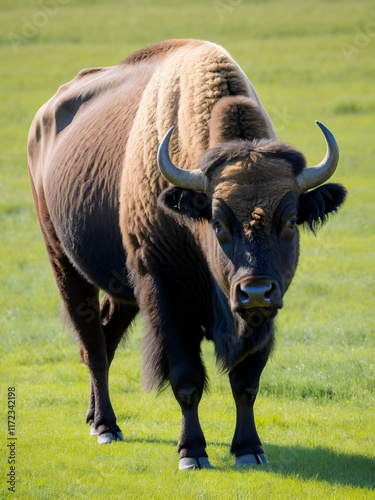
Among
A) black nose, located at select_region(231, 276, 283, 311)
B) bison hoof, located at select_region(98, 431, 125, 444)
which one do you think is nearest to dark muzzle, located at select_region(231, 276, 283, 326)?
black nose, located at select_region(231, 276, 283, 311)

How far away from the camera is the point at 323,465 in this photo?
214 inches

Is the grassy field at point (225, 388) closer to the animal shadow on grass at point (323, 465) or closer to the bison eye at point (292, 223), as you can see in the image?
the animal shadow on grass at point (323, 465)

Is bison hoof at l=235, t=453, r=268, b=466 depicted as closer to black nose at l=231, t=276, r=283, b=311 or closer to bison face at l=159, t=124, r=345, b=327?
bison face at l=159, t=124, r=345, b=327

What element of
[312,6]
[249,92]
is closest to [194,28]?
[312,6]

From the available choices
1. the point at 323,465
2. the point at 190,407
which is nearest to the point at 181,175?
the point at 190,407

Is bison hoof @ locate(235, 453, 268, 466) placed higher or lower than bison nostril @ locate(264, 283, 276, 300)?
lower

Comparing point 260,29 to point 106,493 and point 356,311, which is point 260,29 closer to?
point 356,311

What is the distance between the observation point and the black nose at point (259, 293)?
4.59 metres

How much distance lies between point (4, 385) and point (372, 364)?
3951mm

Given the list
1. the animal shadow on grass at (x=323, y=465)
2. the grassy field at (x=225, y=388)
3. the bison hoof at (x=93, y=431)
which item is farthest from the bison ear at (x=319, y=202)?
the bison hoof at (x=93, y=431)

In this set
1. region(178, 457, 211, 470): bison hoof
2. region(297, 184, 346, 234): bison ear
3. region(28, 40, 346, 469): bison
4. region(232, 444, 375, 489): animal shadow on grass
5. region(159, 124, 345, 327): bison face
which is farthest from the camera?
region(178, 457, 211, 470): bison hoof

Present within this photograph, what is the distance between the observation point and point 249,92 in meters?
5.94

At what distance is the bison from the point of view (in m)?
4.97

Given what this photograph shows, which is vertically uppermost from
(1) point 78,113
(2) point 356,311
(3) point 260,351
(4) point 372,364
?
(1) point 78,113
